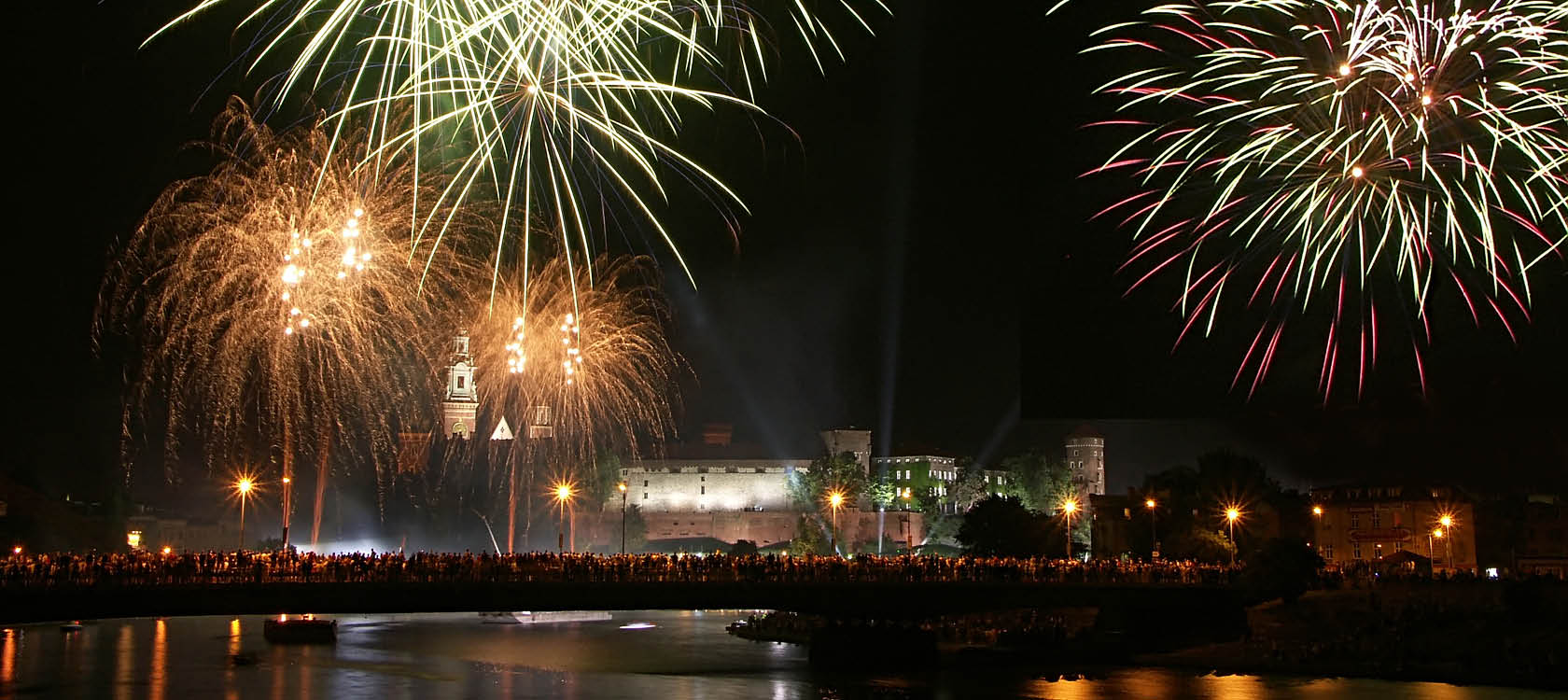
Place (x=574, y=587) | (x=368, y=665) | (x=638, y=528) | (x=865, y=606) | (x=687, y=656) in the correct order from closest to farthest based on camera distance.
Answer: (x=574, y=587)
(x=865, y=606)
(x=368, y=665)
(x=687, y=656)
(x=638, y=528)

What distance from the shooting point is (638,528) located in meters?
132

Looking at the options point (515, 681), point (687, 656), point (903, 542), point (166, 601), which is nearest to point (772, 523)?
point (903, 542)

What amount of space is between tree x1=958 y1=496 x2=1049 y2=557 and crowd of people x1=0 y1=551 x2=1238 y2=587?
1262 inches

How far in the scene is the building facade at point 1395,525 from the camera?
8250 cm

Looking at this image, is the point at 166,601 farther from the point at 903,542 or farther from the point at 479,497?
the point at 903,542

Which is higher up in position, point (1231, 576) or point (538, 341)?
point (538, 341)

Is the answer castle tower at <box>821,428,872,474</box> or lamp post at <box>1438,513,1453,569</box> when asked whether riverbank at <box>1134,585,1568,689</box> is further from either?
castle tower at <box>821,428,872,474</box>

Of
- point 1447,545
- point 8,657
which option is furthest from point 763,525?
point 8,657

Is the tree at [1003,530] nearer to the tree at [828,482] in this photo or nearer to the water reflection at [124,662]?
the tree at [828,482]

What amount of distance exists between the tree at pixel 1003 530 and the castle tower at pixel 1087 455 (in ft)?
229

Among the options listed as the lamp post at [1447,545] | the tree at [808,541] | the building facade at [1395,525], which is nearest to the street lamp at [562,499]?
the tree at [808,541]

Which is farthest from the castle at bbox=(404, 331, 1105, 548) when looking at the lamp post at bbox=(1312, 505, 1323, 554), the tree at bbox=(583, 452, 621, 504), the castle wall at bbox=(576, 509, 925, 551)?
the lamp post at bbox=(1312, 505, 1323, 554)

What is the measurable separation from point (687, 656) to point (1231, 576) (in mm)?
24267

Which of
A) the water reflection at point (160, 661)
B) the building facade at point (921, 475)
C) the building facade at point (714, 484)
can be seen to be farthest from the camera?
the building facade at point (921, 475)
